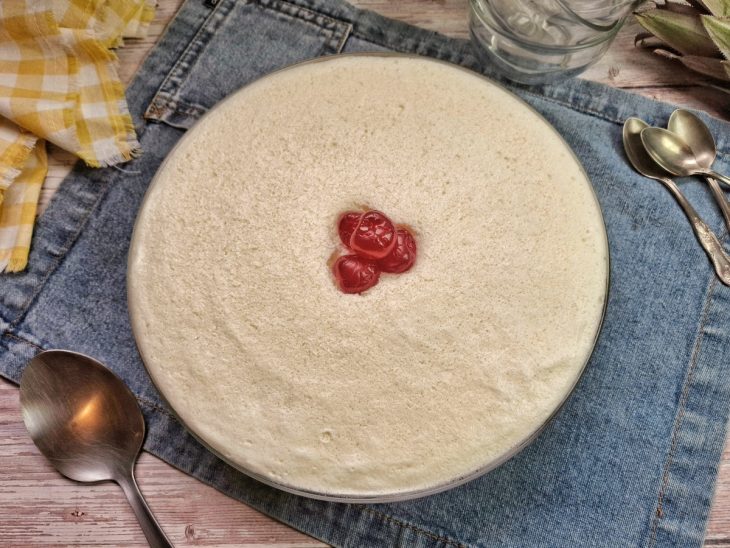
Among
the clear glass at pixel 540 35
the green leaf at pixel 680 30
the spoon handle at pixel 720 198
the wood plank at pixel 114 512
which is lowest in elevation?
the wood plank at pixel 114 512

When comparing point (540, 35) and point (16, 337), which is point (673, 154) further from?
point (16, 337)

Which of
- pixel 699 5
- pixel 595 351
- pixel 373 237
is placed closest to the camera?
pixel 373 237

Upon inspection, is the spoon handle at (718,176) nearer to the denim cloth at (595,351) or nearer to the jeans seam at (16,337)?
the denim cloth at (595,351)

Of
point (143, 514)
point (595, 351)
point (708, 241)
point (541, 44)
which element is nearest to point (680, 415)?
point (595, 351)

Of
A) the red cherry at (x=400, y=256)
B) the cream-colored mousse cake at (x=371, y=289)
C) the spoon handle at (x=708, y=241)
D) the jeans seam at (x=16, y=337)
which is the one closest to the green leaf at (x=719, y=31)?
the spoon handle at (x=708, y=241)

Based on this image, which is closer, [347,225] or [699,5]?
[347,225]

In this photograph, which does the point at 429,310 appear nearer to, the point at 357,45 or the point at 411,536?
the point at 411,536

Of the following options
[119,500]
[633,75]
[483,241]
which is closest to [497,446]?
[483,241]
